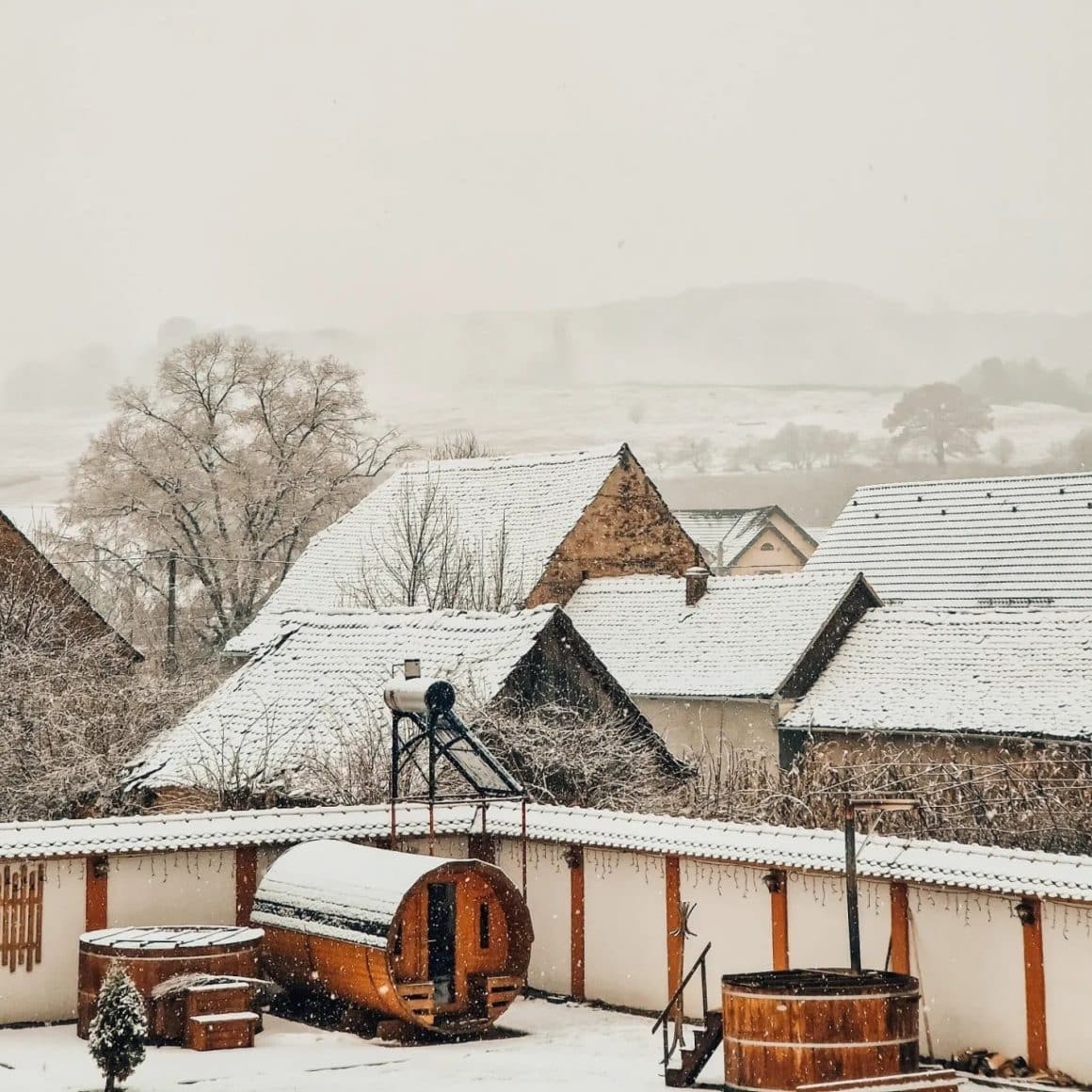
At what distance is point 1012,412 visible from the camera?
5807 inches

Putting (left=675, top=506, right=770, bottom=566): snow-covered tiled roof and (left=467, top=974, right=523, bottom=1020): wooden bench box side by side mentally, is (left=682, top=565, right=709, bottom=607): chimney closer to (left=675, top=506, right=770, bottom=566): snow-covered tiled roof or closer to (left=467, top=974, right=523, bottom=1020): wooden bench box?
(left=467, top=974, right=523, bottom=1020): wooden bench box

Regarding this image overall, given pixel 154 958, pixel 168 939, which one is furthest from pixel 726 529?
pixel 154 958

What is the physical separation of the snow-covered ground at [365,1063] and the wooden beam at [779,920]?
1.48m

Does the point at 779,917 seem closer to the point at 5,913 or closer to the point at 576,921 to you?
the point at 576,921

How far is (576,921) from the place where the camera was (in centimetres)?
2131

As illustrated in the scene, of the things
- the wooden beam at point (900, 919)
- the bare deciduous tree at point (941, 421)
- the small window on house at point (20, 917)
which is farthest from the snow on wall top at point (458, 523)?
the bare deciduous tree at point (941, 421)

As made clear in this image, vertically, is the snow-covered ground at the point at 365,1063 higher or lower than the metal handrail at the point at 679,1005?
lower

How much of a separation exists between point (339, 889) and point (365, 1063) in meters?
2.22

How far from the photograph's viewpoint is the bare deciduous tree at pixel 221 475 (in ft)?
197

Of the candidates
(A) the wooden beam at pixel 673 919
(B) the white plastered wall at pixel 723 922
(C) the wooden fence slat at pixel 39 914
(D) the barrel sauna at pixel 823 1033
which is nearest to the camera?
(D) the barrel sauna at pixel 823 1033

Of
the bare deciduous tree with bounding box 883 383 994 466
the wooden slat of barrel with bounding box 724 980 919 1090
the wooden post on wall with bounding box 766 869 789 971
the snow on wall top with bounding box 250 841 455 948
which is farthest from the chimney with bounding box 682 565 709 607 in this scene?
the bare deciduous tree with bounding box 883 383 994 466

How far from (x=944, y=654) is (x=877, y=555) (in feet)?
36.7

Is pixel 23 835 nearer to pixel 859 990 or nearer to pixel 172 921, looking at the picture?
pixel 172 921

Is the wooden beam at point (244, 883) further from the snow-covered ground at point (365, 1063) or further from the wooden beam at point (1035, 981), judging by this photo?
the wooden beam at point (1035, 981)
